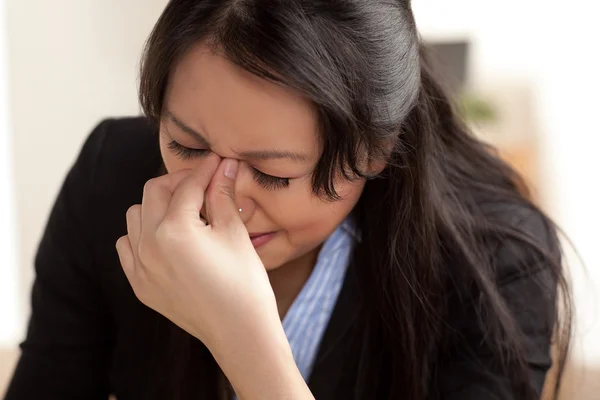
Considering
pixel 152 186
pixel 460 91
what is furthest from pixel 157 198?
pixel 460 91

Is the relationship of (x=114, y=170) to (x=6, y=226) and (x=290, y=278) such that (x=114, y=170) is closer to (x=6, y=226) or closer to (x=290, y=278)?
(x=290, y=278)

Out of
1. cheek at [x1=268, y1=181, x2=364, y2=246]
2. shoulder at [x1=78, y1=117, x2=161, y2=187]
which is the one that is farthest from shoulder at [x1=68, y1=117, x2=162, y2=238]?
cheek at [x1=268, y1=181, x2=364, y2=246]

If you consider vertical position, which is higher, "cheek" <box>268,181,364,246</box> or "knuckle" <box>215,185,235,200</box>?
"knuckle" <box>215,185,235,200</box>

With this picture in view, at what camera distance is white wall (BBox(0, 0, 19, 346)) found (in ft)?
7.48

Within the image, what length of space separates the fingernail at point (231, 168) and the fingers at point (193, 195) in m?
0.02

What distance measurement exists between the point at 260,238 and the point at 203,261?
11 centimetres

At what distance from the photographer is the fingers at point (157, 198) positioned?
34.3 inches

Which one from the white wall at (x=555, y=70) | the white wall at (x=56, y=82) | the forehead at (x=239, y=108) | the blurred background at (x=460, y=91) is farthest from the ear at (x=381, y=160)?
the white wall at (x=555, y=70)

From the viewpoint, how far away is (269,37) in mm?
754

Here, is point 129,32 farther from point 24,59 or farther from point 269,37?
point 269,37

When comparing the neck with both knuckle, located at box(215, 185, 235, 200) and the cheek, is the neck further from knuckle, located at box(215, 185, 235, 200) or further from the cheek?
knuckle, located at box(215, 185, 235, 200)

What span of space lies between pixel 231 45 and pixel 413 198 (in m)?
0.34

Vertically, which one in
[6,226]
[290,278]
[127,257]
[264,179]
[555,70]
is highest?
[264,179]

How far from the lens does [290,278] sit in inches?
43.3
